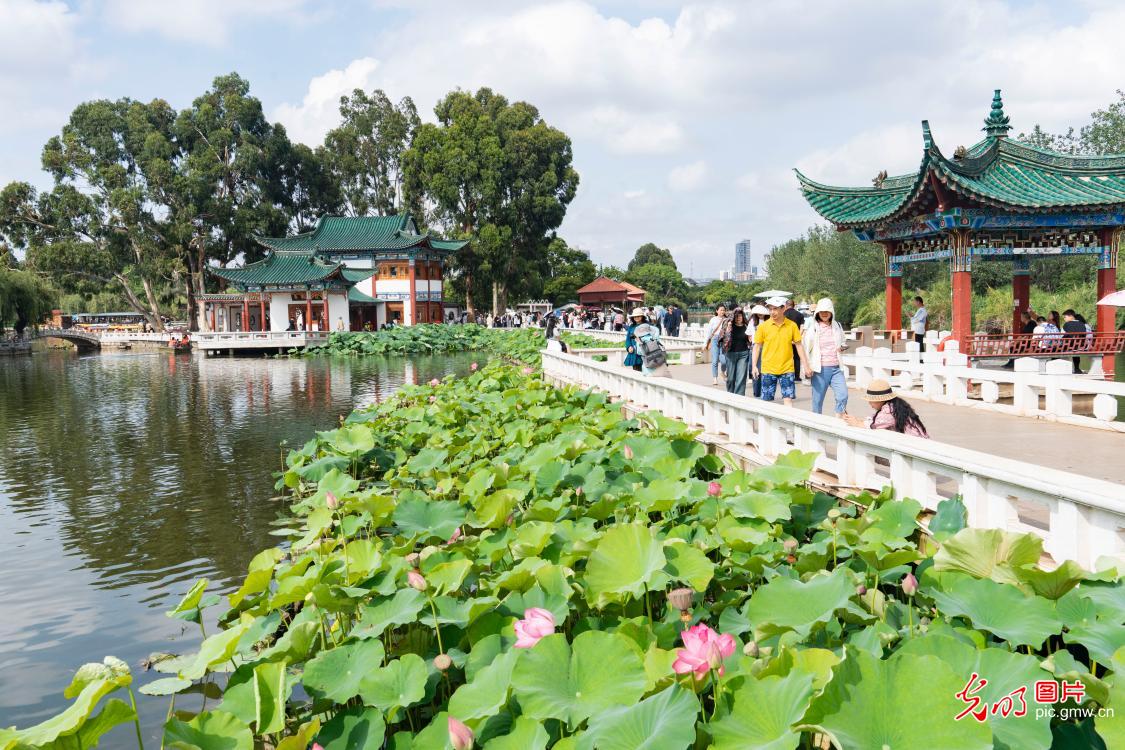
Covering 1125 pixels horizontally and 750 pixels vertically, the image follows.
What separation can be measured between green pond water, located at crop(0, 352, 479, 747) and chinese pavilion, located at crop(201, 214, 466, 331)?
2220cm

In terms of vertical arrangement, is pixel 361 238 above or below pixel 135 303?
above

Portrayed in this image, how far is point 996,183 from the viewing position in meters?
13.8

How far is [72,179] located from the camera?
45.2 metres

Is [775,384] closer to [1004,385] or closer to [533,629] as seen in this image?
[1004,385]

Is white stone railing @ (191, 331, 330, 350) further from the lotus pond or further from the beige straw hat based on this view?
the beige straw hat

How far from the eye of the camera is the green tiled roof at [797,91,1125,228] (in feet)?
42.6

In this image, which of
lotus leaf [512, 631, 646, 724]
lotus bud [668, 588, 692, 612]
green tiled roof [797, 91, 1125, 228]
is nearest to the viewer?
lotus leaf [512, 631, 646, 724]

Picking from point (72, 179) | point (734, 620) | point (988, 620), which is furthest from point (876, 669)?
point (72, 179)

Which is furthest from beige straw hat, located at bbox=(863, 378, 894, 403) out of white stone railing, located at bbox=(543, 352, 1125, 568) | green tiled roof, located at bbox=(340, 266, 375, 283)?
green tiled roof, located at bbox=(340, 266, 375, 283)

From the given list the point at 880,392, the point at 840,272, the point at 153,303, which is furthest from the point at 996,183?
the point at 153,303

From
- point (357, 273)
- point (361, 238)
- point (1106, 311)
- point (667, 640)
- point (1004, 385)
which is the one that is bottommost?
point (667, 640)

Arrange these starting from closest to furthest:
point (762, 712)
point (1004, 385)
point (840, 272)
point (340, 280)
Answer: point (762, 712) < point (1004, 385) < point (840, 272) < point (340, 280)

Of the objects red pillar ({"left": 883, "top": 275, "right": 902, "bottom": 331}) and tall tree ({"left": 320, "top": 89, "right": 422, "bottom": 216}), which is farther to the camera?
tall tree ({"left": 320, "top": 89, "right": 422, "bottom": 216})

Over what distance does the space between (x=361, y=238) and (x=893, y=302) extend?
117 ft
